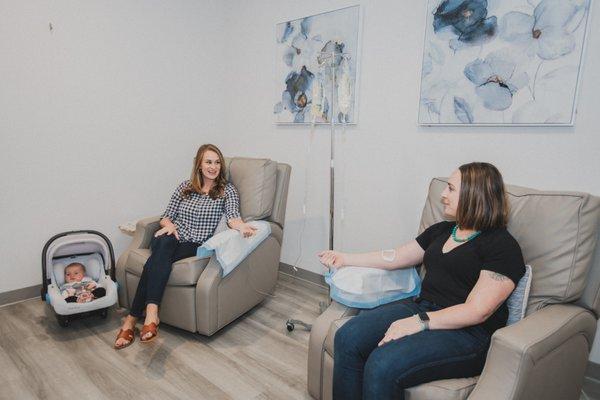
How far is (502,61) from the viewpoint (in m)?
1.82

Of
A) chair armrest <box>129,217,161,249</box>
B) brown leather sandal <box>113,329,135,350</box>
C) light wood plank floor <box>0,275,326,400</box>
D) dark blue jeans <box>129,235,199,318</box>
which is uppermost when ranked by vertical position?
chair armrest <box>129,217,161,249</box>

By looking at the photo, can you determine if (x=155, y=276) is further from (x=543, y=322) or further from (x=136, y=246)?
(x=543, y=322)

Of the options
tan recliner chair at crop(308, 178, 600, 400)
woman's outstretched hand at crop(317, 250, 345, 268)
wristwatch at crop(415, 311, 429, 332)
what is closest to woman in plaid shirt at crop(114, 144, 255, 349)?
woman's outstretched hand at crop(317, 250, 345, 268)

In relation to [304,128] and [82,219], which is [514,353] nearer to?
Result: [304,128]

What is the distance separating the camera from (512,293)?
1312 millimetres

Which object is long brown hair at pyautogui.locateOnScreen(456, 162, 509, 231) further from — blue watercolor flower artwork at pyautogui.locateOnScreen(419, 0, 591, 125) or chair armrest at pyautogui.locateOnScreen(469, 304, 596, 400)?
blue watercolor flower artwork at pyautogui.locateOnScreen(419, 0, 591, 125)

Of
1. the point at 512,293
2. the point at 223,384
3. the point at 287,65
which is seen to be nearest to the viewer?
the point at 512,293

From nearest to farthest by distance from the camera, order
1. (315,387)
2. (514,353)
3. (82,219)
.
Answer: (514,353), (315,387), (82,219)

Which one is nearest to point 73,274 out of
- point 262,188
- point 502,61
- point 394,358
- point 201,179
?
point 201,179

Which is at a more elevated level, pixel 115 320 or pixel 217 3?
pixel 217 3

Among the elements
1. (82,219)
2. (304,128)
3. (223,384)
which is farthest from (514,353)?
(82,219)

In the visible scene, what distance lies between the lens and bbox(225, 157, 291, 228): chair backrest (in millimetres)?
2363

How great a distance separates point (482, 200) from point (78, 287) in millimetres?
2243

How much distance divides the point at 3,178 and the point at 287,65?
6.62 ft
